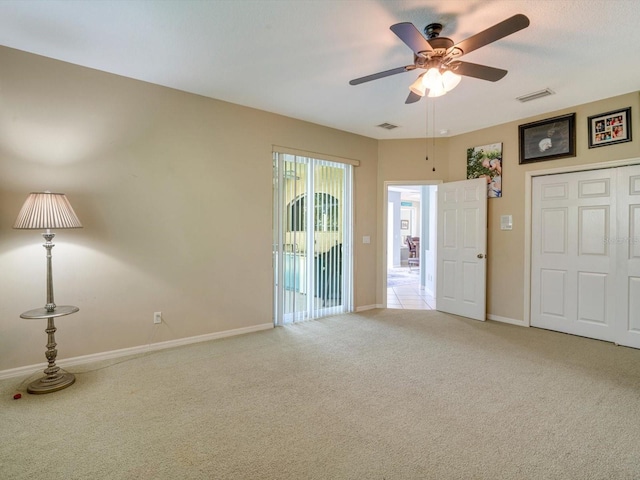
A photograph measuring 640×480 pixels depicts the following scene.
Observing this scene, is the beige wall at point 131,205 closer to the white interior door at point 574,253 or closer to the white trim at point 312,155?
the white trim at point 312,155

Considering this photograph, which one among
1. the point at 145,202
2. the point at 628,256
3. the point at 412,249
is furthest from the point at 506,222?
the point at 412,249

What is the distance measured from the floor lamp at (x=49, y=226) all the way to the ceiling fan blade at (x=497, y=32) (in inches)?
123

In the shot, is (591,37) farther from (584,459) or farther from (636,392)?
(584,459)

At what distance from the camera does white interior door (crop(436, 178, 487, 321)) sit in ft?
14.5

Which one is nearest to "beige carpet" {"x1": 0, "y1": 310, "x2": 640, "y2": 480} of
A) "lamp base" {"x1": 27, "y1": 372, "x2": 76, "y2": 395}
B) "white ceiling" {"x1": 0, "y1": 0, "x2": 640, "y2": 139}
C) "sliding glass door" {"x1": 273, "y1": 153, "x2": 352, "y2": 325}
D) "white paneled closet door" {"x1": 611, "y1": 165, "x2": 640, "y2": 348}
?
"lamp base" {"x1": 27, "y1": 372, "x2": 76, "y2": 395}

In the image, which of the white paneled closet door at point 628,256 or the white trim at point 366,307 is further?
the white trim at point 366,307

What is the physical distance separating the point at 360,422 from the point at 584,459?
1.22 m

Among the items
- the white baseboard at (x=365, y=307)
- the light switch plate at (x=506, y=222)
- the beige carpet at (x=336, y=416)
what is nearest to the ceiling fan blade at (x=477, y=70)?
the beige carpet at (x=336, y=416)

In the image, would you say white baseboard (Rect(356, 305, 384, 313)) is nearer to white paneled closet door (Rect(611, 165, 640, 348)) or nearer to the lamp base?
white paneled closet door (Rect(611, 165, 640, 348))

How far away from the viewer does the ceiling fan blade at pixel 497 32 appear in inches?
67.8

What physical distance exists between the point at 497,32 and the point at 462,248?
3290mm

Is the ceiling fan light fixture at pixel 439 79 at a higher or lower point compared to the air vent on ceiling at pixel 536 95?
lower

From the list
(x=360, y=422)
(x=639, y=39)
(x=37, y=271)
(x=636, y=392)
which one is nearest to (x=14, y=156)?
(x=37, y=271)

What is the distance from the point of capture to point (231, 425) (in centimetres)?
197
